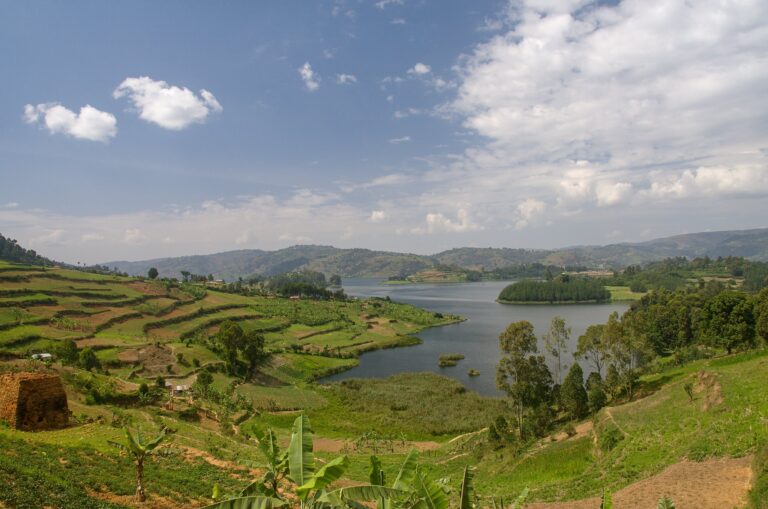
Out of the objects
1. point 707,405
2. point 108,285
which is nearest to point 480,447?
point 707,405

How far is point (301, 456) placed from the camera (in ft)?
20.9

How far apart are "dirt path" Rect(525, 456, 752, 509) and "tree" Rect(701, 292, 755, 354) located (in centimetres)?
3535

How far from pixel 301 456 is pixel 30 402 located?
66.2 feet

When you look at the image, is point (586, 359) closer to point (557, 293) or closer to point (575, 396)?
point (575, 396)

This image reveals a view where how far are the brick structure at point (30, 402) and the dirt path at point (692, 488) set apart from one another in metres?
21.4

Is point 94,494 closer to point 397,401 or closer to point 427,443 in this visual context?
point 427,443

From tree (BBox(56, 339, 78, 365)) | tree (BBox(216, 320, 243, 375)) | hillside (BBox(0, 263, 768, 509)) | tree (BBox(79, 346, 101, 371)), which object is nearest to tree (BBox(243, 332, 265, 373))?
tree (BBox(216, 320, 243, 375))

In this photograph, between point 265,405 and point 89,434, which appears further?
point 265,405

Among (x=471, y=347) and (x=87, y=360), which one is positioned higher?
(x=87, y=360)

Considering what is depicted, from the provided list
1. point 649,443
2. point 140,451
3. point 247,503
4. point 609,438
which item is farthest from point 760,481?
point 140,451

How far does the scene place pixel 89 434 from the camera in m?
19.6

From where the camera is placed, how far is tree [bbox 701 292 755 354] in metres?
41.3

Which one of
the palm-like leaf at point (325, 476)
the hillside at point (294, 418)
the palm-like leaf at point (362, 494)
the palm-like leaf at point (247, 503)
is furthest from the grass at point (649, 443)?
the palm-like leaf at point (247, 503)

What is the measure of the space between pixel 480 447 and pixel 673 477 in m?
A: 15.3
